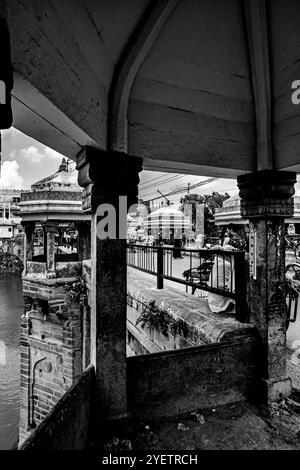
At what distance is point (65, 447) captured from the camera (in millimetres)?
1693

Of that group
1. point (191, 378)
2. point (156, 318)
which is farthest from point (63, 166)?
point (191, 378)

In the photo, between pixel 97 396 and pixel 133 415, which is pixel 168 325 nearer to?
pixel 133 415

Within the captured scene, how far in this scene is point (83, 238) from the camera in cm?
705

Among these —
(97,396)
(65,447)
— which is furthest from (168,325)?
(65,447)

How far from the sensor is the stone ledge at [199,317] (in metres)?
2.91

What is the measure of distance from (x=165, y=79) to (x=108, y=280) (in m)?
1.94

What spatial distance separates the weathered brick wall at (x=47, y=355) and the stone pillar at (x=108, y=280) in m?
4.32

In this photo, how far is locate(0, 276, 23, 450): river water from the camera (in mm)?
10298

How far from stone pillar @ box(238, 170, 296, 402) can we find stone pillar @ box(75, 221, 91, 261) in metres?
4.65

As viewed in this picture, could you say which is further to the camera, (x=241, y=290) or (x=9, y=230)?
(x=9, y=230)

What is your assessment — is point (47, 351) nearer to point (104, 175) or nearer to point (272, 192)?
point (104, 175)

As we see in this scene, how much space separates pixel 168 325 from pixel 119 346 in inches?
59.2

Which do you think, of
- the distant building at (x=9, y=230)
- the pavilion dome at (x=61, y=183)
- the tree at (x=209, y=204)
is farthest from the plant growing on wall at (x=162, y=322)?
the distant building at (x=9, y=230)

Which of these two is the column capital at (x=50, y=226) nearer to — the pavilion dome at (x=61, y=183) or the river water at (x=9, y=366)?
the pavilion dome at (x=61, y=183)
